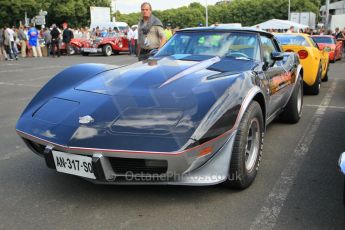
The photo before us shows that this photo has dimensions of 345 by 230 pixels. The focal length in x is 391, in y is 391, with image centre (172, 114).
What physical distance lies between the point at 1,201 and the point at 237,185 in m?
1.91

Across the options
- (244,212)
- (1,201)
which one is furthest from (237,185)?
(1,201)

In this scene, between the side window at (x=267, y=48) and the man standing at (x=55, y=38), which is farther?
the man standing at (x=55, y=38)

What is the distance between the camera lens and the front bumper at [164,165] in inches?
106

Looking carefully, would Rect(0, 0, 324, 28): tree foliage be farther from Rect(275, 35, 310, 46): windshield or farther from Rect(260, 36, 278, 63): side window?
Rect(260, 36, 278, 63): side window

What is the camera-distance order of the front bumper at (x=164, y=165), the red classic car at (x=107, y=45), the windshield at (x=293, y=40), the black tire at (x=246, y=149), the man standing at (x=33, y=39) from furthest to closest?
the red classic car at (x=107, y=45) → the man standing at (x=33, y=39) → the windshield at (x=293, y=40) → the black tire at (x=246, y=149) → the front bumper at (x=164, y=165)

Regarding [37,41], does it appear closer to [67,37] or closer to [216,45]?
[67,37]

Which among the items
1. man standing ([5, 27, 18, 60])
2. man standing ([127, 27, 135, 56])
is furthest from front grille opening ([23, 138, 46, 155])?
man standing ([127, 27, 135, 56])

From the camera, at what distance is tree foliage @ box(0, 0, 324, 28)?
45.1m

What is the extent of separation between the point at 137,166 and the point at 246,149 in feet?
3.23

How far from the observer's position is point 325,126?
549 centimetres

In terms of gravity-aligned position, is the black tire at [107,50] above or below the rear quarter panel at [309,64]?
below

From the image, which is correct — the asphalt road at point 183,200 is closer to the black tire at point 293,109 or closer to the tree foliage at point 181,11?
the black tire at point 293,109

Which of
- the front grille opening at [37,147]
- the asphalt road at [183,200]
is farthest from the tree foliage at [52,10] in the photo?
the front grille opening at [37,147]

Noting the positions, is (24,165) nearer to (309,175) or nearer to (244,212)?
(244,212)
